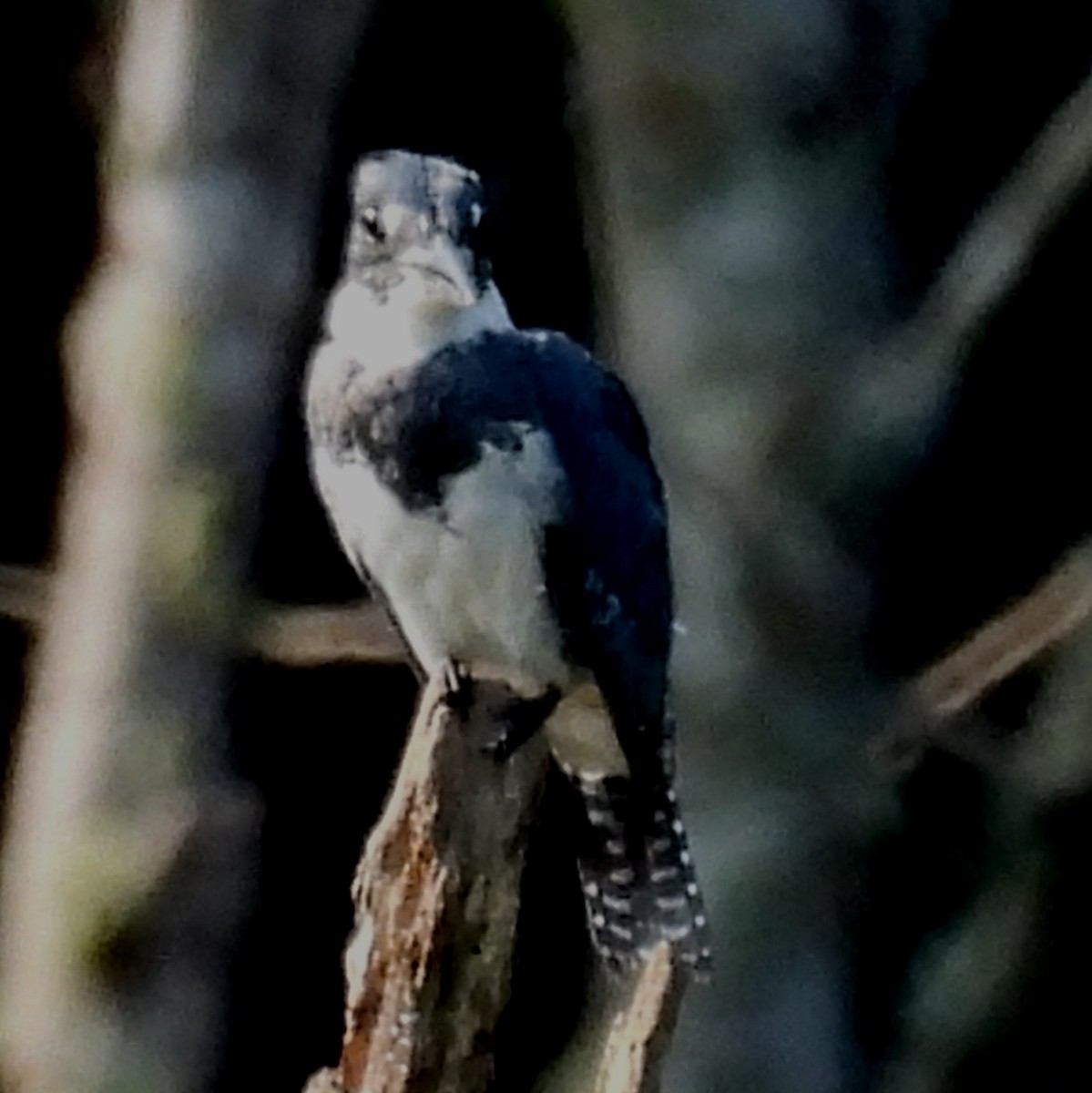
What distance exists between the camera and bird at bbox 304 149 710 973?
170 centimetres

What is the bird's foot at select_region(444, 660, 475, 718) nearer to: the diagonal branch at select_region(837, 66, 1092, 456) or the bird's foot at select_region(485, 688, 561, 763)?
the bird's foot at select_region(485, 688, 561, 763)

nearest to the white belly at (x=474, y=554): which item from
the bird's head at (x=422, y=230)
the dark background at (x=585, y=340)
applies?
the bird's head at (x=422, y=230)

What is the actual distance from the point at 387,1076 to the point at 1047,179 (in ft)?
3.83

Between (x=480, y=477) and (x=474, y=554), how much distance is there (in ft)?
0.17

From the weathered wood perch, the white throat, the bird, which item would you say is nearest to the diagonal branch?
the bird

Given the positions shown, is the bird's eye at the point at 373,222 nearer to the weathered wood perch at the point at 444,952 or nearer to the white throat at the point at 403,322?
the white throat at the point at 403,322

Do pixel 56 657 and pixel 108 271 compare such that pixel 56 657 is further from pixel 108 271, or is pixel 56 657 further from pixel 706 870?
pixel 706 870

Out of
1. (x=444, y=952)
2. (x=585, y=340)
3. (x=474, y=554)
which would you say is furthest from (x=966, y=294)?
(x=444, y=952)

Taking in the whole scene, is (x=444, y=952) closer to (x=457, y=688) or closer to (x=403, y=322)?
(x=457, y=688)

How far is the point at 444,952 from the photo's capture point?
157 centimetres

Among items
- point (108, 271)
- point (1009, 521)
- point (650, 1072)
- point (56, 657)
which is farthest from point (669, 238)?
point (650, 1072)

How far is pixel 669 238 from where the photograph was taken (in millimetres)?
2455

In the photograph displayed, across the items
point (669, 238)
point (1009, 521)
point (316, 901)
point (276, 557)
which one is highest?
point (669, 238)

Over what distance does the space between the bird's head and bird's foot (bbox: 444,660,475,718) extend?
236 millimetres
